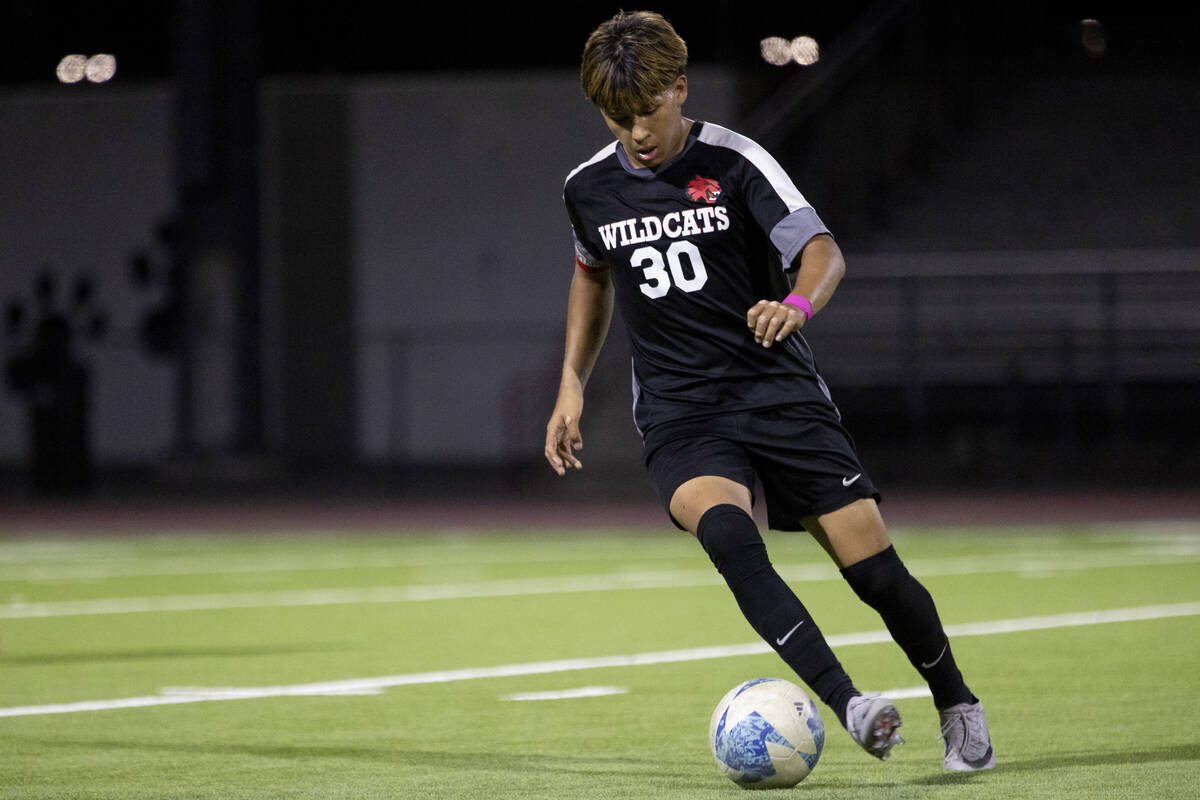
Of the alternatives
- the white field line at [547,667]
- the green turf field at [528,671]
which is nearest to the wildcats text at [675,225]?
the green turf field at [528,671]

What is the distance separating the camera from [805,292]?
5215 mm

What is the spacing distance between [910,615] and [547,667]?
10.2ft

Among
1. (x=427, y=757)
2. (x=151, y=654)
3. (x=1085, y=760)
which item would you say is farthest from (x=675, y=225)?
(x=151, y=654)

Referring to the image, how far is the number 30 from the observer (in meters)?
5.50

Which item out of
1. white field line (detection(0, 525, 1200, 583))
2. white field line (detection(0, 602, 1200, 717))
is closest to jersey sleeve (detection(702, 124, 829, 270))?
white field line (detection(0, 602, 1200, 717))

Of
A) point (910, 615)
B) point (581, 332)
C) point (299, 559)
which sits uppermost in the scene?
point (581, 332)

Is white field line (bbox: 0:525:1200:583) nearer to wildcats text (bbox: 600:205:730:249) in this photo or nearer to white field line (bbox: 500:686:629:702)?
white field line (bbox: 500:686:629:702)

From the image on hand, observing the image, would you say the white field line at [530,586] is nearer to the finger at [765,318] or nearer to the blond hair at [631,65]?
the blond hair at [631,65]

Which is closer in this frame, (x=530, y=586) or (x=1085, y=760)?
(x=1085, y=760)

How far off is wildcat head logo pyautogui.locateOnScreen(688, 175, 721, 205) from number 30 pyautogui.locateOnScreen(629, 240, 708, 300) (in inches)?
5.0

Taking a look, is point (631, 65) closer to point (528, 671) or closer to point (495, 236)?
point (528, 671)

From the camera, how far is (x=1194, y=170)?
23797mm

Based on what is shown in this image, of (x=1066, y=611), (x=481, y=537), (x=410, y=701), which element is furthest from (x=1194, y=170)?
(x=410, y=701)

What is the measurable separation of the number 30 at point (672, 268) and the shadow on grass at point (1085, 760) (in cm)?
152
